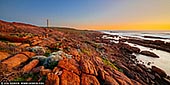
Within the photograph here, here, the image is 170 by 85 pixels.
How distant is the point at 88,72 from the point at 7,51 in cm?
649

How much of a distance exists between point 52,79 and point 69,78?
43.0 inches

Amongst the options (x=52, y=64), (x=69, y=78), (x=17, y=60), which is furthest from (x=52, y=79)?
(x=17, y=60)

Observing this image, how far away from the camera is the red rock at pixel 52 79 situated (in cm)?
813

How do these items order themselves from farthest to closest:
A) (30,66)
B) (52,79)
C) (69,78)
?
(30,66), (69,78), (52,79)

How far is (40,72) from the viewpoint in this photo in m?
8.84

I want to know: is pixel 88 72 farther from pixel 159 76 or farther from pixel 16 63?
pixel 159 76

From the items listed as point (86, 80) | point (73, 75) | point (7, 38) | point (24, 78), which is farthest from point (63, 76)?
point (7, 38)

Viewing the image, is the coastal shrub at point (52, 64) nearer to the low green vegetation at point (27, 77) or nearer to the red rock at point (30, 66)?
the red rock at point (30, 66)

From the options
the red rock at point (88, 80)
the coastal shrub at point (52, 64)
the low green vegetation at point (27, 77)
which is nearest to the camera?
the low green vegetation at point (27, 77)

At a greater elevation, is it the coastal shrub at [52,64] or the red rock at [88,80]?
the coastal shrub at [52,64]

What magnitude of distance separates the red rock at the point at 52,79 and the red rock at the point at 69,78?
270 mm

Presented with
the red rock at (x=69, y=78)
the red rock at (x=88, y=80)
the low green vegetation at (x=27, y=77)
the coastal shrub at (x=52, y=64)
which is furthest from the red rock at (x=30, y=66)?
A: the red rock at (x=88, y=80)

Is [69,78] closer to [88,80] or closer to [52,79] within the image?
[52,79]

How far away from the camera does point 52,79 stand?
832 centimetres
